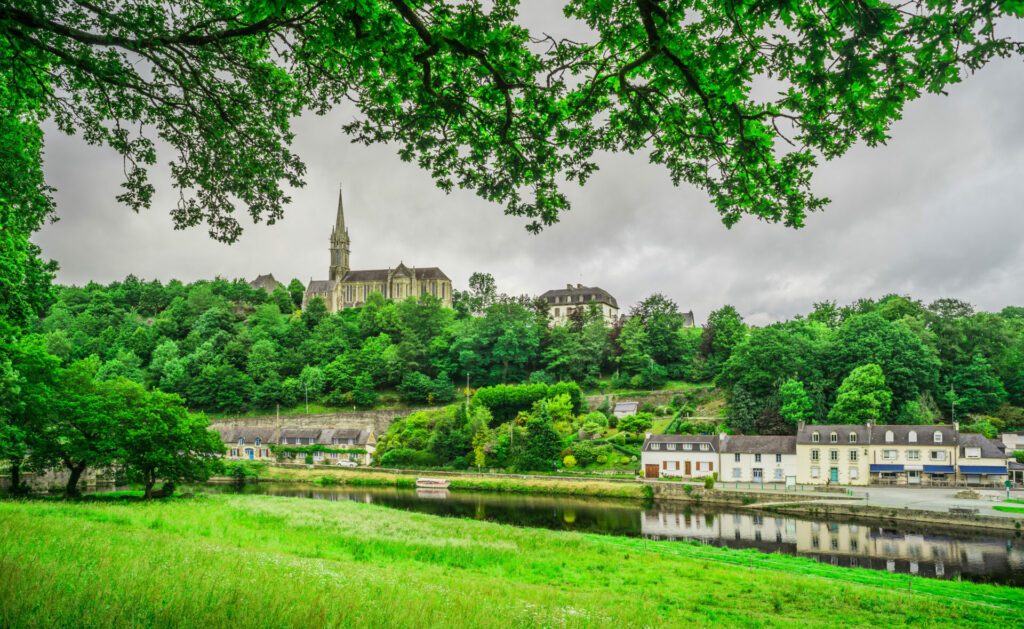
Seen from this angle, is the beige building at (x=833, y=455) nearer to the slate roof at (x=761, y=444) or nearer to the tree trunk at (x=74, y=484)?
the slate roof at (x=761, y=444)

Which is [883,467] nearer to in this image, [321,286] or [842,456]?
[842,456]

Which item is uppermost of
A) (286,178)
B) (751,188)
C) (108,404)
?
(286,178)

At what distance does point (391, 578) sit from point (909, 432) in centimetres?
4345

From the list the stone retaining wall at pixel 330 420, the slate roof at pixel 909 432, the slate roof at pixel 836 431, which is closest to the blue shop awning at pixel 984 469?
the slate roof at pixel 909 432

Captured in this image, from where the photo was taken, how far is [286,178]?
727 centimetres

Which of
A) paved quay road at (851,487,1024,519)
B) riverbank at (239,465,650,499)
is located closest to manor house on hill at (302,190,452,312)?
riverbank at (239,465,650,499)

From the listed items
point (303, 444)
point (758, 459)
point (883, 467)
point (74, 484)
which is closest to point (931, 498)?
point (883, 467)

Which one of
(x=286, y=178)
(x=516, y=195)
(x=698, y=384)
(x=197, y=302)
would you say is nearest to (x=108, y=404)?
(x=286, y=178)

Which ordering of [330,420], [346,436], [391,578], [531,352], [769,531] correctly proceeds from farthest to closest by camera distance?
[531,352]
[330,420]
[346,436]
[769,531]
[391,578]

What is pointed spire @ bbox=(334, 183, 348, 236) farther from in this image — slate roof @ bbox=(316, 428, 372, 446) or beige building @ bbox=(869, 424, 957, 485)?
beige building @ bbox=(869, 424, 957, 485)

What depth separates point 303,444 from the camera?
64625 millimetres

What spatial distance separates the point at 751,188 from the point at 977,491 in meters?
40.6

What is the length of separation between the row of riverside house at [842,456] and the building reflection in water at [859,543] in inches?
538

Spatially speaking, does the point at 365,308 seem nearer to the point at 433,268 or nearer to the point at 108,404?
the point at 433,268
